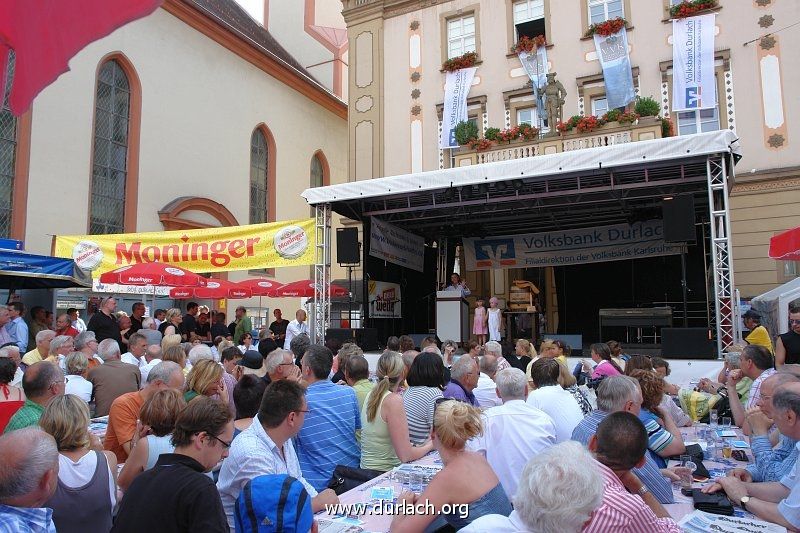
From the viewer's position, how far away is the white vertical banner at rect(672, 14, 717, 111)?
14742 mm

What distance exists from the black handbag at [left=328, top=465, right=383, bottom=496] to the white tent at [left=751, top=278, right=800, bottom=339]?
10.3 metres

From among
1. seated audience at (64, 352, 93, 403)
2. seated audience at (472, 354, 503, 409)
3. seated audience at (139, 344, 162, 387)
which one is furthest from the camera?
seated audience at (139, 344, 162, 387)

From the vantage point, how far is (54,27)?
1.75 m

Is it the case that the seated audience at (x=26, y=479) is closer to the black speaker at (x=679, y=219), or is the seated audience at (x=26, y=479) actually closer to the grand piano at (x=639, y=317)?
the black speaker at (x=679, y=219)

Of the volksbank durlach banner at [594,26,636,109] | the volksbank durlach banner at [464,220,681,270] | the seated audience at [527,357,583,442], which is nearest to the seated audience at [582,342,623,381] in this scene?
the seated audience at [527,357,583,442]

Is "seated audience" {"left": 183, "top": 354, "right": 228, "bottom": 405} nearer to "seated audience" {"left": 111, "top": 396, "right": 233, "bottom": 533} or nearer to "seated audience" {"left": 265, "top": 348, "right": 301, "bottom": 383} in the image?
"seated audience" {"left": 265, "top": 348, "right": 301, "bottom": 383}

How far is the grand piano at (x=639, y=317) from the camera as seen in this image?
1346 cm

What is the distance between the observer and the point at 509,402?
3836mm

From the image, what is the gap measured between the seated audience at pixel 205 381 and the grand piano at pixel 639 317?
11.5m

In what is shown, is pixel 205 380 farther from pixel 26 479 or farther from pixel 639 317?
pixel 639 317

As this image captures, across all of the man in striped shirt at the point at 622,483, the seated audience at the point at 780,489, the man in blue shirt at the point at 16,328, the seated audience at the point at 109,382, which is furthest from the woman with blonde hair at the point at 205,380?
the man in blue shirt at the point at 16,328

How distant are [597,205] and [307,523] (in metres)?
12.9

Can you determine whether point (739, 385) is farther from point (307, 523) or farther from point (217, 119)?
point (217, 119)

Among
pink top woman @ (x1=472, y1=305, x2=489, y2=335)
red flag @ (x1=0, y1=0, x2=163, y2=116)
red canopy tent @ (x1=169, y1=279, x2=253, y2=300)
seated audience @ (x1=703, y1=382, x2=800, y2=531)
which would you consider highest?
red flag @ (x1=0, y1=0, x2=163, y2=116)
